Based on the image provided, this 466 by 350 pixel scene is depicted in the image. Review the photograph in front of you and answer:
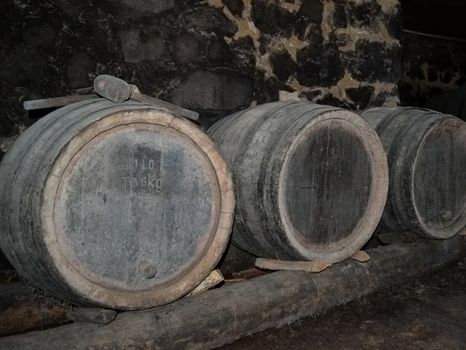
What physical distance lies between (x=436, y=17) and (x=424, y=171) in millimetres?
6052

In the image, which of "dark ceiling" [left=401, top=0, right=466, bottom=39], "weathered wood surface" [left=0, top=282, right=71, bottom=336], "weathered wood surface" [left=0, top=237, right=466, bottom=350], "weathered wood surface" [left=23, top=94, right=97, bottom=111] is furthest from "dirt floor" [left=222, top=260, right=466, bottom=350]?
"dark ceiling" [left=401, top=0, right=466, bottom=39]

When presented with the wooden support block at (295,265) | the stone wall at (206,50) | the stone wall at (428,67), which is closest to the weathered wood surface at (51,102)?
the stone wall at (206,50)

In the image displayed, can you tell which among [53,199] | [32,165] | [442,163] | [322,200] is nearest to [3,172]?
[32,165]

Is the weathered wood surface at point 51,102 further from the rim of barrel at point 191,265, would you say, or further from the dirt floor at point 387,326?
the dirt floor at point 387,326

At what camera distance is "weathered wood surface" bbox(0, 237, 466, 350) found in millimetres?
1823

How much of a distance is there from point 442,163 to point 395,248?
2.33ft

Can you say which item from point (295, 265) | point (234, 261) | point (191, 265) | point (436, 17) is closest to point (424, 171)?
point (295, 265)

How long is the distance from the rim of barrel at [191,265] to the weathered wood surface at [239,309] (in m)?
0.12

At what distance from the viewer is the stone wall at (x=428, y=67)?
8320mm

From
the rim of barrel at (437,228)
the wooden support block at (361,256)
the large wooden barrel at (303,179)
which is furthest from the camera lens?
the rim of barrel at (437,228)

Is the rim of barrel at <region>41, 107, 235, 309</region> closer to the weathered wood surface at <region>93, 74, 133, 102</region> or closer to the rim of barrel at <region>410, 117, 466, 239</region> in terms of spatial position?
the weathered wood surface at <region>93, 74, 133, 102</region>

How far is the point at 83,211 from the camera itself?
5.74 feet

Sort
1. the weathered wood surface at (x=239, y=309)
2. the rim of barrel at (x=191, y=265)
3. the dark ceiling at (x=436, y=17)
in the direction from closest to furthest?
the rim of barrel at (x=191, y=265), the weathered wood surface at (x=239, y=309), the dark ceiling at (x=436, y=17)

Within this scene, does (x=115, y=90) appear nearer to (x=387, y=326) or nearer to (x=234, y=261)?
(x=234, y=261)
